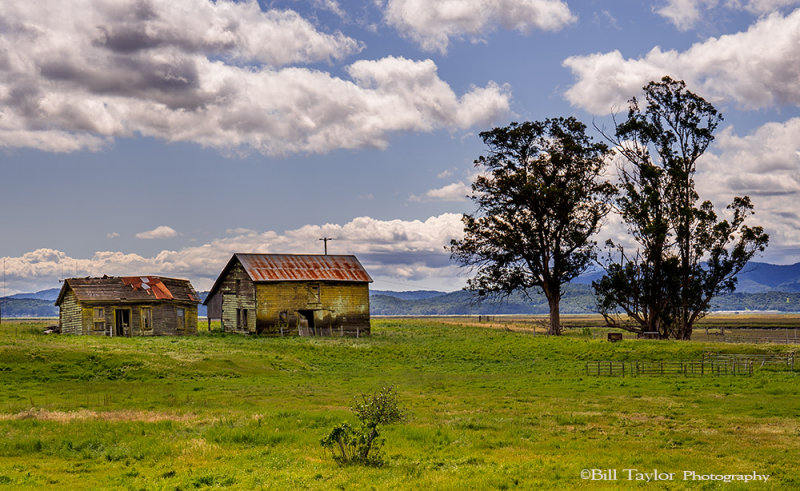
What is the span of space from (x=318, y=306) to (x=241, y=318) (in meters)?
7.43

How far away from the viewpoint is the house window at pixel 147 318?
64062mm

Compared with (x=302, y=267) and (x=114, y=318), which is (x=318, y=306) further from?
(x=114, y=318)

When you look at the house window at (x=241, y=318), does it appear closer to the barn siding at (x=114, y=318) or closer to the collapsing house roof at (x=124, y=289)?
the barn siding at (x=114, y=318)

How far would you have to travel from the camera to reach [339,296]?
69188 millimetres

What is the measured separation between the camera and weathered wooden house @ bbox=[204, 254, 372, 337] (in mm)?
65562

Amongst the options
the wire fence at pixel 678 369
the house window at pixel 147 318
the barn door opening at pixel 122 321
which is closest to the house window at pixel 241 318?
the house window at pixel 147 318

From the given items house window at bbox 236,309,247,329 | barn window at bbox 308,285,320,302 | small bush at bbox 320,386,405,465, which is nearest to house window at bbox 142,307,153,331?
house window at bbox 236,309,247,329

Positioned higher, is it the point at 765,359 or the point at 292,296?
the point at 292,296

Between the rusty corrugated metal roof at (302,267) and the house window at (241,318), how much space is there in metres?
4.31

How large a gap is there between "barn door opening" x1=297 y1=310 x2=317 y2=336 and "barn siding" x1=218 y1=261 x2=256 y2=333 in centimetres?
455

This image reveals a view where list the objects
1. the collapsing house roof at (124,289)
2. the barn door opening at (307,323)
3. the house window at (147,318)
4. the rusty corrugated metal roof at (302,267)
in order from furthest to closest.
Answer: the rusty corrugated metal roof at (302,267) → the barn door opening at (307,323) → the house window at (147,318) → the collapsing house roof at (124,289)

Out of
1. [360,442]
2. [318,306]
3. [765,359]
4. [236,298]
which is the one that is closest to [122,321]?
[236,298]

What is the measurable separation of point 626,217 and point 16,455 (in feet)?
181

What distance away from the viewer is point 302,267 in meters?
69.7
